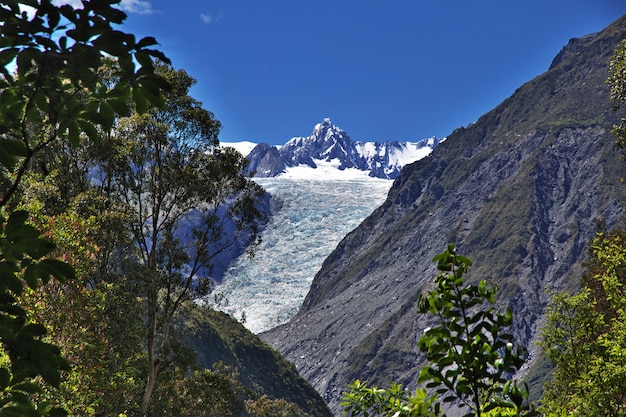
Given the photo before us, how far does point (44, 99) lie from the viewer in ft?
10.9

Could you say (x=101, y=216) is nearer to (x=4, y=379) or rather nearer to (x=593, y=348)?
(x=593, y=348)

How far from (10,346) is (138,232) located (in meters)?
26.7

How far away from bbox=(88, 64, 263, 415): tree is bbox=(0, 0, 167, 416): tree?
2457 centimetres

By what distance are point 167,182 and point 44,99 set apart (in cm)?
2642

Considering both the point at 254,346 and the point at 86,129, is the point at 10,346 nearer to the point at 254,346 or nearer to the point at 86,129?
the point at 86,129

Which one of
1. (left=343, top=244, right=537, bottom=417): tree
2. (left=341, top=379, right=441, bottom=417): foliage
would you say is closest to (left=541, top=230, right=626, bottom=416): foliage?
(left=341, top=379, right=441, bottom=417): foliage

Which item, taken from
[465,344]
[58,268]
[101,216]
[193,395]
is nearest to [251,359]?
[193,395]

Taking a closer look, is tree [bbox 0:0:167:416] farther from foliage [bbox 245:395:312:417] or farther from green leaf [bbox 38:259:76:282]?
foliage [bbox 245:395:312:417]

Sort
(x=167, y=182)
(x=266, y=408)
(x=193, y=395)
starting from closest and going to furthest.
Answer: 1. (x=167, y=182)
2. (x=193, y=395)
3. (x=266, y=408)

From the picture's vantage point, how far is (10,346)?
3113mm

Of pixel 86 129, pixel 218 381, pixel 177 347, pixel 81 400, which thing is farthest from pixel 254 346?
pixel 86 129

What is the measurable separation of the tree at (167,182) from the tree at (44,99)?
2457 cm

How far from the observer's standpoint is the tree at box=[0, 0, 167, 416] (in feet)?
9.71

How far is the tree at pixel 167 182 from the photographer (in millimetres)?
28203
